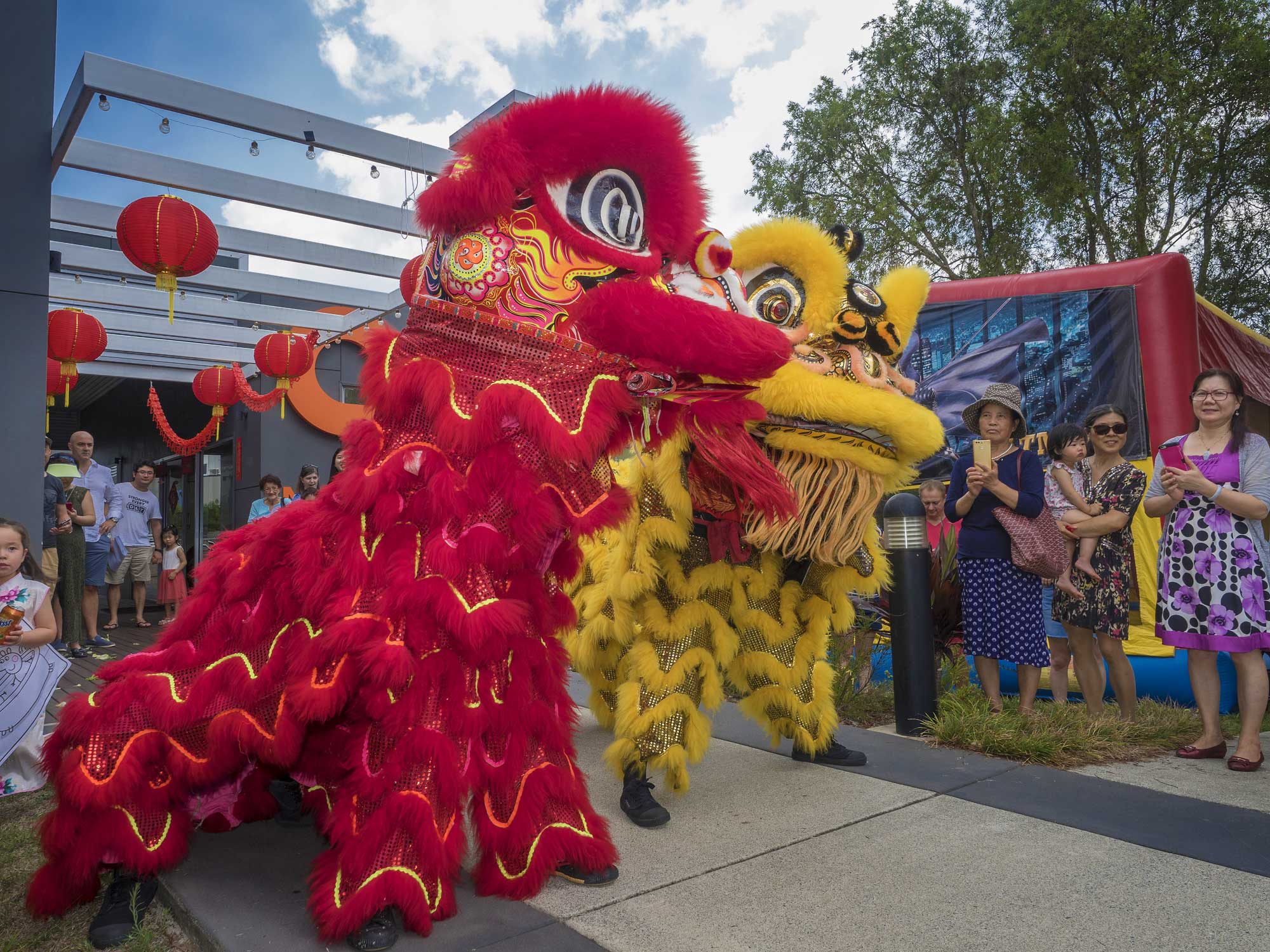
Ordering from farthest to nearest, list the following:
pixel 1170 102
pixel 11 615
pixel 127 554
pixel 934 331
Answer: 1. pixel 1170 102
2. pixel 127 554
3. pixel 934 331
4. pixel 11 615

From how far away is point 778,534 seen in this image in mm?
2734

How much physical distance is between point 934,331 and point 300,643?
5843 millimetres

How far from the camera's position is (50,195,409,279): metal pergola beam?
8.01m

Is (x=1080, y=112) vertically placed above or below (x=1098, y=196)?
above

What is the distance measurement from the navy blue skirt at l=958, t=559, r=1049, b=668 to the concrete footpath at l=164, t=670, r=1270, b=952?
2.33ft

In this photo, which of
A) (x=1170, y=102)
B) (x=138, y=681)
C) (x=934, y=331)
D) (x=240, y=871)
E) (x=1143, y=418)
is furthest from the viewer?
(x=1170, y=102)

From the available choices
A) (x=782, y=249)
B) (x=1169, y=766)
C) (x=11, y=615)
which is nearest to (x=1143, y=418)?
(x=1169, y=766)

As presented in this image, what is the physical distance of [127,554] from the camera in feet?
29.3

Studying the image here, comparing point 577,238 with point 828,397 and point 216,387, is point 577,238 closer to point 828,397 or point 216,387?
point 828,397

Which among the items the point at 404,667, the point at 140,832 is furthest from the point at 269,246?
the point at 404,667

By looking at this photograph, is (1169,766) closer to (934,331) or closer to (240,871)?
(240,871)

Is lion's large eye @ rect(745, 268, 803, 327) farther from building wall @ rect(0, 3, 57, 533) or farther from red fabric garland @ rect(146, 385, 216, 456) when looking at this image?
red fabric garland @ rect(146, 385, 216, 456)

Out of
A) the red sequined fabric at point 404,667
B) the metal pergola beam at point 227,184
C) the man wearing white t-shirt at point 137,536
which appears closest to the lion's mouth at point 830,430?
the red sequined fabric at point 404,667

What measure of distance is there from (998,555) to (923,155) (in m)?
13.4
